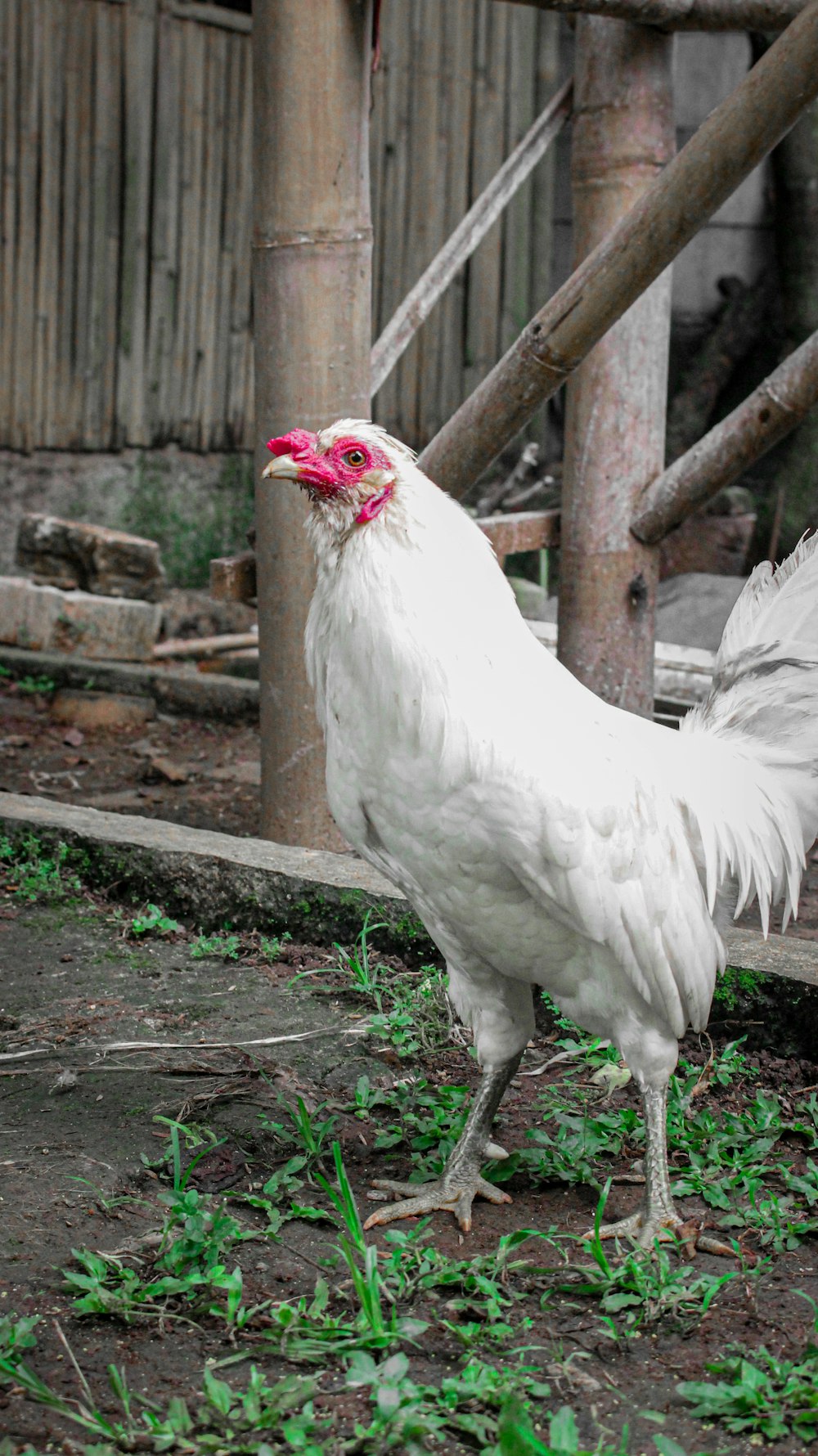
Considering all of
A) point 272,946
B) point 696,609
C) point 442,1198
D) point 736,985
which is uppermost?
point 696,609

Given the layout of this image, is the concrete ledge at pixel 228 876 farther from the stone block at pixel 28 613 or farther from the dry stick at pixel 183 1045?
the stone block at pixel 28 613

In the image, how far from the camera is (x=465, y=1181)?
310cm

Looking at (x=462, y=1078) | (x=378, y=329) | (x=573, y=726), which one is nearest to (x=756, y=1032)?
(x=462, y=1078)

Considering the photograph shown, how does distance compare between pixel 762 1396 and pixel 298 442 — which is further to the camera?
pixel 298 442

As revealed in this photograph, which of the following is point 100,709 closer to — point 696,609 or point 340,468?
point 696,609

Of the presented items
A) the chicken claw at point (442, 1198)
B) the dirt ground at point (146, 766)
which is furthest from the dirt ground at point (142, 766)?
the chicken claw at point (442, 1198)

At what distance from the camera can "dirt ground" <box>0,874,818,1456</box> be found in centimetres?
241

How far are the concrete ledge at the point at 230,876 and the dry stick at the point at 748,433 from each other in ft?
5.34

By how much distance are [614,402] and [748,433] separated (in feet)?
2.12

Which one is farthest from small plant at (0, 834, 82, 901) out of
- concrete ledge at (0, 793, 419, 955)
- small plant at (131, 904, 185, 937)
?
small plant at (131, 904, 185, 937)

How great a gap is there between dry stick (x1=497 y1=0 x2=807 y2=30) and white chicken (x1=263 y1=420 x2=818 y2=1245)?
7.46 ft

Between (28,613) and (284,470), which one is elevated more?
(284,470)

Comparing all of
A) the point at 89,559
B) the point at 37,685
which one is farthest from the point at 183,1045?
the point at 89,559

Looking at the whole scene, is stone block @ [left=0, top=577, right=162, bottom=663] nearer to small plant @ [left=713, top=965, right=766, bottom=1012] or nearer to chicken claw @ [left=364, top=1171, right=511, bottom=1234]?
small plant @ [left=713, top=965, right=766, bottom=1012]
